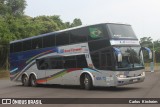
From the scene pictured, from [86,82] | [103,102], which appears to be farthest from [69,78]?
[103,102]

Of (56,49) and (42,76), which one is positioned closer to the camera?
(56,49)

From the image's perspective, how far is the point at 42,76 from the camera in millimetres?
23891

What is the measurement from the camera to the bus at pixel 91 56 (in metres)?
18.3

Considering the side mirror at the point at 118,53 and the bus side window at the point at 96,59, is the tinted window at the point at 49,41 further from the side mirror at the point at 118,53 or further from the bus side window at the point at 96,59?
the side mirror at the point at 118,53

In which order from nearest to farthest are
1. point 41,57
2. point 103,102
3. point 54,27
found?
point 103,102, point 41,57, point 54,27

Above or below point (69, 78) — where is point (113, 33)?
above

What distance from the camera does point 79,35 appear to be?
66.3 feet

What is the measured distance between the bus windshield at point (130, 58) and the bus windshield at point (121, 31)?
0.72 meters

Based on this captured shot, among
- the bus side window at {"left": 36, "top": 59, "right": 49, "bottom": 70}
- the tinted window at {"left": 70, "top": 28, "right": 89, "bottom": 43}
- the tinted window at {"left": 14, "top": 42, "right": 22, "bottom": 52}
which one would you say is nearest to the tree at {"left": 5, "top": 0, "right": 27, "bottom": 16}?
the tinted window at {"left": 14, "top": 42, "right": 22, "bottom": 52}

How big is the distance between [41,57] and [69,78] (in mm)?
3387

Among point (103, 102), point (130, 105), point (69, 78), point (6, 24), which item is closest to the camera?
point (130, 105)

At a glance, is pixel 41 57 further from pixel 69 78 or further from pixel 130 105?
pixel 130 105

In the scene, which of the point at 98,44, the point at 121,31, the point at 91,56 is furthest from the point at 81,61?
the point at 121,31

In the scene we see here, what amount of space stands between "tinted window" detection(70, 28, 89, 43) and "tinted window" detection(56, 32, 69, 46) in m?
0.53
